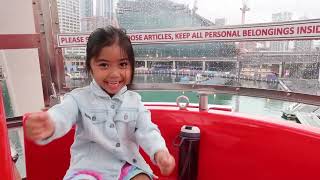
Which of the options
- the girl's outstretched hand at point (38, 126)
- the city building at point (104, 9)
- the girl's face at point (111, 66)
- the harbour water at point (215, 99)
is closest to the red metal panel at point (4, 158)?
the girl's outstretched hand at point (38, 126)

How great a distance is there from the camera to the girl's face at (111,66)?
3.31 feet

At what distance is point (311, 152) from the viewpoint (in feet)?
3.81

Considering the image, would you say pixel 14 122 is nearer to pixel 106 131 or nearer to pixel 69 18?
pixel 69 18

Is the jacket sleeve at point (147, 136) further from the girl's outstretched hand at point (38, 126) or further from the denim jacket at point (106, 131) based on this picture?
the girl's outstretched hand at point (38, 126)

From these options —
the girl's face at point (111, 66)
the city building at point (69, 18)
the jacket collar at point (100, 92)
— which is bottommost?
the jacket collar at point (100, 92)

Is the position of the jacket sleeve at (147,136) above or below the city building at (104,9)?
below

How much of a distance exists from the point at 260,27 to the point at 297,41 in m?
0.19

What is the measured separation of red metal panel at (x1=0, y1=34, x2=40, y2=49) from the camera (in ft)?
5.04

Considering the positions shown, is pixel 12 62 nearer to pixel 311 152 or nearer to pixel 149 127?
pixel 149 127

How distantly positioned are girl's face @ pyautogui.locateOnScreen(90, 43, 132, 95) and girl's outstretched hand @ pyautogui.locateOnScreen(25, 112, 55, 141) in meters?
0.24

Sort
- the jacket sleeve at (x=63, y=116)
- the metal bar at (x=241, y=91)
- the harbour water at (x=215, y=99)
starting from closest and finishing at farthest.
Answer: the jacket sleeve at (x=63, y=116) → the metal bar at (x=241, y=91) → the harbour water at (x=215, y=99)

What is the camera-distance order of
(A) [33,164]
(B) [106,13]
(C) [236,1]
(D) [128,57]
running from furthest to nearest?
(B) [106,13], (C) [236,1], (A) [33,164], (D) [128,57]

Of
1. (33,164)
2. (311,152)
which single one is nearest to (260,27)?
(311,152)

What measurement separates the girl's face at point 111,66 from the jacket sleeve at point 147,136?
18 centimetres
